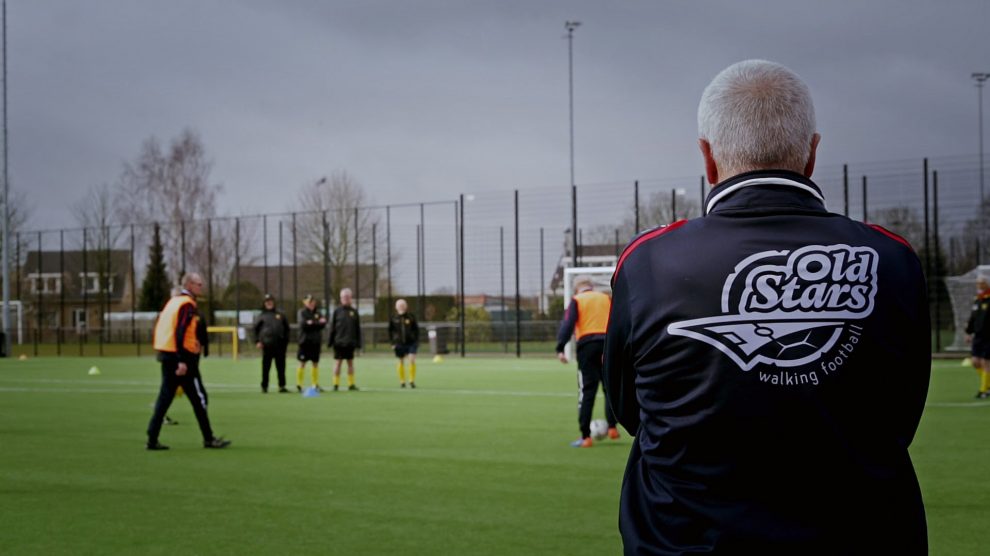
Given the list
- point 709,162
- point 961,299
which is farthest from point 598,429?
point 961,299

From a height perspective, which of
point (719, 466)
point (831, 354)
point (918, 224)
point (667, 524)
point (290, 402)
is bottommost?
point (290, 402)

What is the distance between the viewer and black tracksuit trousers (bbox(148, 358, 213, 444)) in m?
11.4

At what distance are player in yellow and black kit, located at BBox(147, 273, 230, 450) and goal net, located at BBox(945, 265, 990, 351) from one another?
2614cm

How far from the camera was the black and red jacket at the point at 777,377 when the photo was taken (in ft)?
6.83

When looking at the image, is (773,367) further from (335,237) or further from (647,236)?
(335,237)

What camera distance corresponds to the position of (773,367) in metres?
2.10

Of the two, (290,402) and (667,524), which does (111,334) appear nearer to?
(290,402)

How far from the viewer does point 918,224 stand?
34.9m

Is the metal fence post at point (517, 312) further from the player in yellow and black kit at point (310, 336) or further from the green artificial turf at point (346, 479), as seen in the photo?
the green artificial turf at point (346, 479)

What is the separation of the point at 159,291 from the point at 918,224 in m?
42.2

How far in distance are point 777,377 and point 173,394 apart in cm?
1044

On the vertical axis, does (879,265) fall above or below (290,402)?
above

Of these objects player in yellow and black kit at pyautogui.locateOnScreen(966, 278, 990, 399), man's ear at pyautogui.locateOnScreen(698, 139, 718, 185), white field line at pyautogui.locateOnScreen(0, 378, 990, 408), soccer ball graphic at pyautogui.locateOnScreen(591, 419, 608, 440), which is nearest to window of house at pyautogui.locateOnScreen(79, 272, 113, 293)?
white field line at pyautogui.locateOnScreen(0, 378, 990, 408)

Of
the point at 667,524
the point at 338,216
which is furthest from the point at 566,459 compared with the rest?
the point at 338,216
